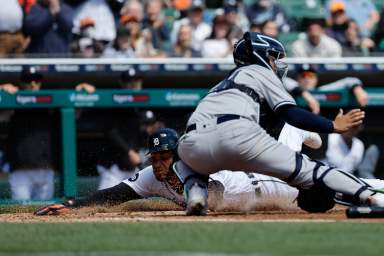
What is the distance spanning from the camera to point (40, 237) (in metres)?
5.81

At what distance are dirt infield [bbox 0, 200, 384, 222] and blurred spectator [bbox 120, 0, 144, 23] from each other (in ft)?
14.0

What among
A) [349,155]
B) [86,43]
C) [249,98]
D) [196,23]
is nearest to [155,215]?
[249,98]

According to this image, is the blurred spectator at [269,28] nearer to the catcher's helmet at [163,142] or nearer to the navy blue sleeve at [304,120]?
the catcher's helmet at [163,142]

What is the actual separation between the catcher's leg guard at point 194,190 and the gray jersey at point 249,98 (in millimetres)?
403

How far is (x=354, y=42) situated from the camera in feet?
42.4

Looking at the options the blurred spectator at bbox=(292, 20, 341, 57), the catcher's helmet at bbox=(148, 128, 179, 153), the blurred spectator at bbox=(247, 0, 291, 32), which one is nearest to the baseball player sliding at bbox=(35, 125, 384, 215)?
the catcher's helmet at bbox=(148, 128, 179, 153)

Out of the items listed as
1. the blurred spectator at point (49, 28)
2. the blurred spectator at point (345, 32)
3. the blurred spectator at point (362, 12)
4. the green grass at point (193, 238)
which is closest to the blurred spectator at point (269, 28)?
the blurred spectator at point (345, 32)

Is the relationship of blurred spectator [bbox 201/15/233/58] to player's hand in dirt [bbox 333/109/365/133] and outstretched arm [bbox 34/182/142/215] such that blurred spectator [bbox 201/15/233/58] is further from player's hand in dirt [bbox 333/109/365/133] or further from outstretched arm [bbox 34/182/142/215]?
player's hand in dirt [bbox 333/109/365/133]

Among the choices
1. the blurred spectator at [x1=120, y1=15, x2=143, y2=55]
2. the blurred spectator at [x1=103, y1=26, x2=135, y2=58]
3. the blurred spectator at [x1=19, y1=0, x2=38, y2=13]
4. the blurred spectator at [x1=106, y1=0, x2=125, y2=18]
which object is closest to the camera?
the blurred spectator at [x1=103, y1=26, x2=135, y2=58]

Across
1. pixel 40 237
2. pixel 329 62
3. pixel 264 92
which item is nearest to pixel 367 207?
pixel 264 92

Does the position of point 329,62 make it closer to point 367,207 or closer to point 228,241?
point 367,207

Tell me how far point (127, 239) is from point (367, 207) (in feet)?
6.55

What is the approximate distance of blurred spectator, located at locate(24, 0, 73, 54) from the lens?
459 inches

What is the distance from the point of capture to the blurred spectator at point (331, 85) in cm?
1133
